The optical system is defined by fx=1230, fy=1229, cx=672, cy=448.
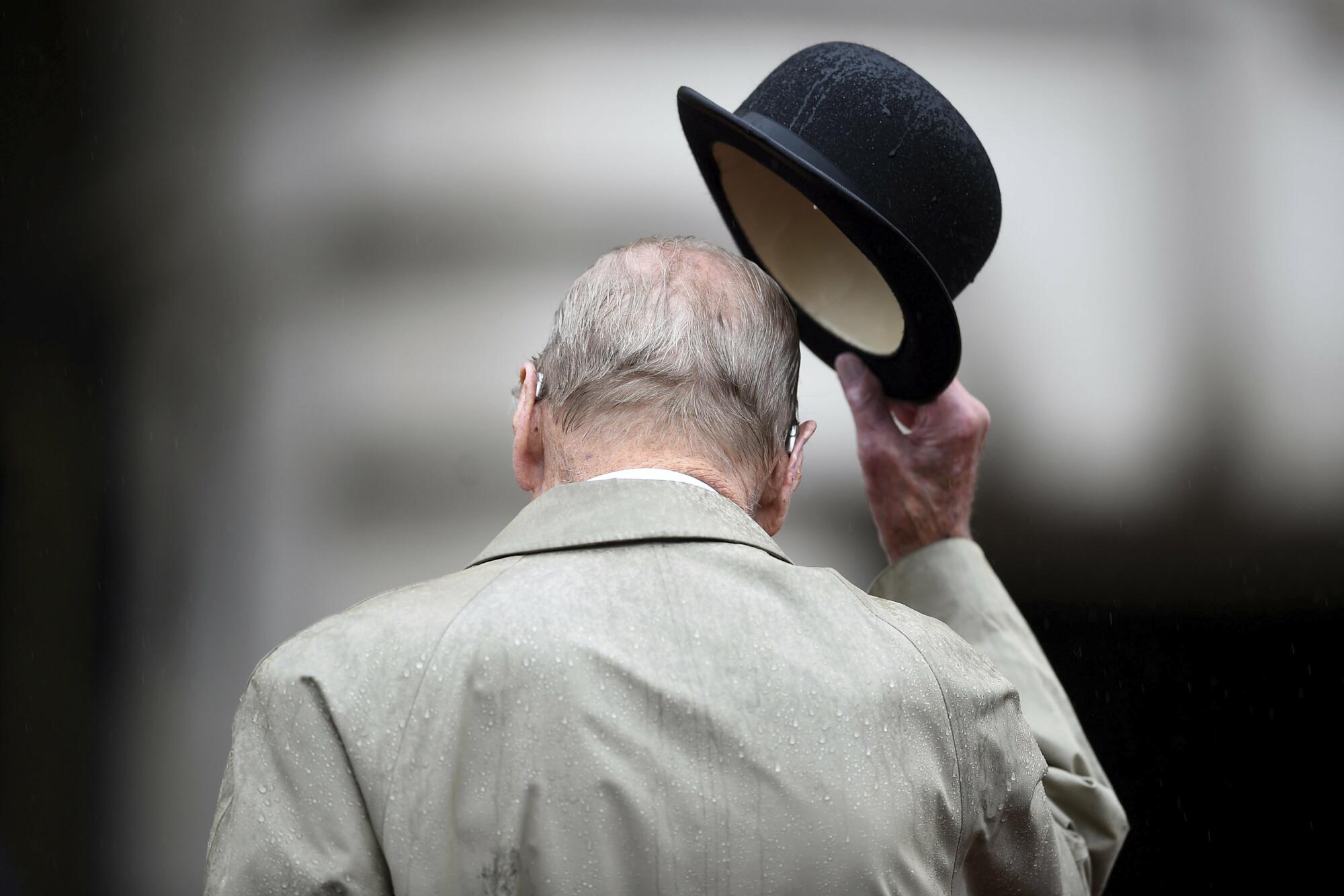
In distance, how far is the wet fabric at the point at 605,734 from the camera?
738 millimetres

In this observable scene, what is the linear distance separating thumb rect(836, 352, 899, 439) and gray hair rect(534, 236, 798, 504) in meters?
0.37

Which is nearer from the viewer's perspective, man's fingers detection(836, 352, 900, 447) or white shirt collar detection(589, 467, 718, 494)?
white shirt collar detection(589, 467, 718, 494)

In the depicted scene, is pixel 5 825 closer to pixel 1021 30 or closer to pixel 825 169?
pixel 825 169

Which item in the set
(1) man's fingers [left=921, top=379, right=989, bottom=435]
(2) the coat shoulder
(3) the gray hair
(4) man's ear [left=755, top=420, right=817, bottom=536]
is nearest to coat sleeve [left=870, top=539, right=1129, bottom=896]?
(1) man's fingers [left=921, top=379, right=989, bottom=435]

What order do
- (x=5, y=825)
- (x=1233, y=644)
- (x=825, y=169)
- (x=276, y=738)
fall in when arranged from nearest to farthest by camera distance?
1. (x=276, y=738)
2. (x=825, y=169)
3. (x=5, y=825)
4. (x=1233, y=644)

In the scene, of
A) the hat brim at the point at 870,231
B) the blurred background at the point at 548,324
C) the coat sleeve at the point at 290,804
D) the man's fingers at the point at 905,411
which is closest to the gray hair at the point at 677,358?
the hat brim at the point at 870,231

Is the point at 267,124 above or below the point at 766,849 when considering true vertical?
above

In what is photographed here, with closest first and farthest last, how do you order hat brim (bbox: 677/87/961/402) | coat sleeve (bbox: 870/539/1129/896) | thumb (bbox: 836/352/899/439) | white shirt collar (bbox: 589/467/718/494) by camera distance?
1. white shirt collar (bbox: 589/467/718/494)
2. hat brim (bbox: 677/87/961/402)
3. coat sleeve (bbox: 870/539/1129/896)
4. thumb (bbox: 836/352/899/439)

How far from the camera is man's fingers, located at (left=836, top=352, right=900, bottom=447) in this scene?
1.32 meters

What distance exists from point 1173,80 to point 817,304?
1015mm

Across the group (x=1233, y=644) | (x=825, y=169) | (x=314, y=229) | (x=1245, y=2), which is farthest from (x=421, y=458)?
(x=1245, y=2)

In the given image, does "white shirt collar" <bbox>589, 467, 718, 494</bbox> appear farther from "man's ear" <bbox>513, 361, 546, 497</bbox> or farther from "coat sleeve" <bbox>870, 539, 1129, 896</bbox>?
"coat sleeve" <bbox>870, 539, 1129, 896</bbox>

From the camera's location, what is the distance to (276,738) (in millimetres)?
748

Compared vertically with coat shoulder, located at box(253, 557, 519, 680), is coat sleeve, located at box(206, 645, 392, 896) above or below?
below
